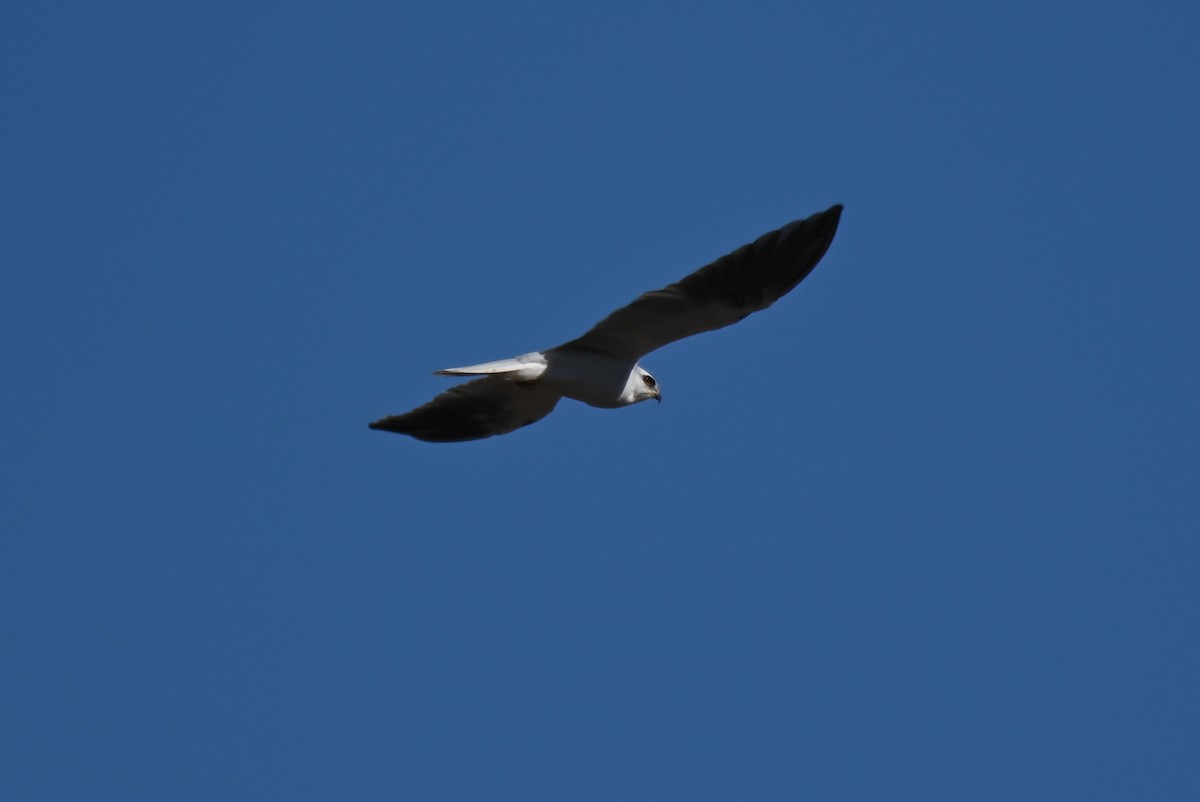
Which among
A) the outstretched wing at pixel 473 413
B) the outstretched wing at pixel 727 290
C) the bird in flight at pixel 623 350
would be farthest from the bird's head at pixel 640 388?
the outstretched wing at pixel 473 413

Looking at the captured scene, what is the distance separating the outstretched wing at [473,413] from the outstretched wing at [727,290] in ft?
3.84

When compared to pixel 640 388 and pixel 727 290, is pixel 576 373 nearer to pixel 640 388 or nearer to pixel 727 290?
pixel 640 388

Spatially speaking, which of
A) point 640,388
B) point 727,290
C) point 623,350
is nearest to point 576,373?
point 623,350

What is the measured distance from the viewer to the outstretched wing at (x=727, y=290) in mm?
10617

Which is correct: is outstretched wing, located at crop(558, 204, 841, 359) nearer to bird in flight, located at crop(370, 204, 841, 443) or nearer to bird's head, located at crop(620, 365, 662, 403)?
bird in flight, located at crop(370, 204, 841, 443)

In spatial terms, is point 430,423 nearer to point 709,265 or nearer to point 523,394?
point 523,394

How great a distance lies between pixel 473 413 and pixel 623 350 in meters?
1.76

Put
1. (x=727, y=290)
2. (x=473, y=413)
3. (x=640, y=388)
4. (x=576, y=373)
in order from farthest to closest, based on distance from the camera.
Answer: (x=473, y=413) → (x=640, y=388) → (x=576, y=373) → (x=727, y=290)

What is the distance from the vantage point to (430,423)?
1291cm

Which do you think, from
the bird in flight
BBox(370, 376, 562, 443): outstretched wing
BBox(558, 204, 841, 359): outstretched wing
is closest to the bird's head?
the bird in flight

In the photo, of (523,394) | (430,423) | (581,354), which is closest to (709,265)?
(581,354)

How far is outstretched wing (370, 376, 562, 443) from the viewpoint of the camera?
12531 mm

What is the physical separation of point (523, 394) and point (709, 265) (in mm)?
2359

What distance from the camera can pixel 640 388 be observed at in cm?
1213
